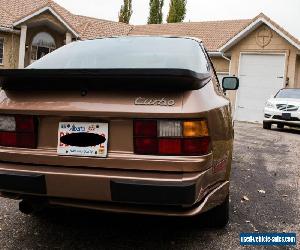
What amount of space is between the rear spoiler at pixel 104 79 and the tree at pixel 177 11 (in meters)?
40.5

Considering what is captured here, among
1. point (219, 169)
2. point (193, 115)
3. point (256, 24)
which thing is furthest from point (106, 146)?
point (256, 24)

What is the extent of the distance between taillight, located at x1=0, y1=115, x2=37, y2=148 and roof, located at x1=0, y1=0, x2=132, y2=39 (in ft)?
65.8

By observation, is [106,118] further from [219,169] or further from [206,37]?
[206,37]

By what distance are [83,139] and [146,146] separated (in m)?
0.40

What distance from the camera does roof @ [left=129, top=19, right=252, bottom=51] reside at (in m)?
25.2

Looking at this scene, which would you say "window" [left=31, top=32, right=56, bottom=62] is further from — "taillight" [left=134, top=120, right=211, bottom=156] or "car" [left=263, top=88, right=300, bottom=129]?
"taillight" [left=134, top=120, right=211, bottom=156]

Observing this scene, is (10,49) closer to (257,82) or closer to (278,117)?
(257,82)

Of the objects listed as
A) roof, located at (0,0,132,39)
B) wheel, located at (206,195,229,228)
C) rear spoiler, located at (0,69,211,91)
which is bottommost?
wheel, located at (206,195,229,228)

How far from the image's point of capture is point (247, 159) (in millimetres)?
6656

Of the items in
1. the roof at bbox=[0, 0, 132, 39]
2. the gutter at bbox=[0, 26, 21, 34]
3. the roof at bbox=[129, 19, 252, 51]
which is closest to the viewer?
the gutter at bbox=[0, 26, 21, 34]

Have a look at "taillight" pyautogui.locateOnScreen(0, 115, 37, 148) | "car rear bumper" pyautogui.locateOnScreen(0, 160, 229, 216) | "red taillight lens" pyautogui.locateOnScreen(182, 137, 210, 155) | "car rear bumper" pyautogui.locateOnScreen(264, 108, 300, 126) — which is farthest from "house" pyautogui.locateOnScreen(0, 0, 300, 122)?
"taillight" pyautogui.locateOnScreen(0, 115, 37, 148)

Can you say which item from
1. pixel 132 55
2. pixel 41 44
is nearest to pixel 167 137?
pixel 132 55

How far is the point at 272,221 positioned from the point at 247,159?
307 cm

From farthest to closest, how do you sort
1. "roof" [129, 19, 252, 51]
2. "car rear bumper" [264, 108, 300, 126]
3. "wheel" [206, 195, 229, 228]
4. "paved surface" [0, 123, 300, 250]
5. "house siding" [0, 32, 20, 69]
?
"roof" [129, 19, 252, 51] < "house siding" [0, 32, 20, 69] < "car rear bumper" [264, 108, 300, 126] < "wheel" [206, 195, 229, 228] < "paved surface" [0, 123, 300, 250]
